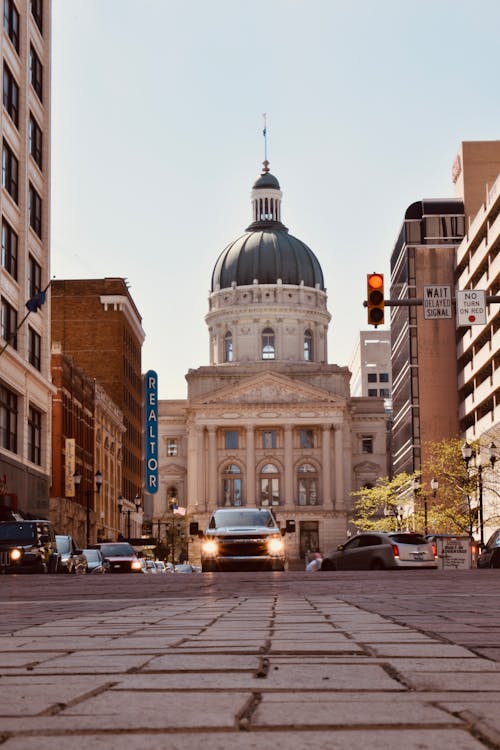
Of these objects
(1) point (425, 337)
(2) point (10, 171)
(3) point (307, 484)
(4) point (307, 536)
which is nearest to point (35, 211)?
(2) point (10, 171)

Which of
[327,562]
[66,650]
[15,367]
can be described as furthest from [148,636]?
[15,367]

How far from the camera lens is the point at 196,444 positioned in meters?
161

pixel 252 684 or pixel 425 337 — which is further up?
pixel 425 337

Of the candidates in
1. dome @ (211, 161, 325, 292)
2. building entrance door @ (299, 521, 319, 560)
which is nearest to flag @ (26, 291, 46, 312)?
building entrance door @ (299, 521, 319, 560)

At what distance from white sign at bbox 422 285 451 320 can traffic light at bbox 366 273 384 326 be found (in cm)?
143

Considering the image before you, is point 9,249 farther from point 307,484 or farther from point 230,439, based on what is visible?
point 307,484

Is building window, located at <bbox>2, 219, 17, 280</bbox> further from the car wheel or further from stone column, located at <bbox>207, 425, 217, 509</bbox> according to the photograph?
stone column, located at <bbox>207, 425, 217, 509</bbox>

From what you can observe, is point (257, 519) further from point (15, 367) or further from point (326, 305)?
point (326, 305)

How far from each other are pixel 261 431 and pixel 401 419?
31.0 meters

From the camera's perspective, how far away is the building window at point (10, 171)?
53312mm

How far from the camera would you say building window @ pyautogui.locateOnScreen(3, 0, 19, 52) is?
53.5 meters

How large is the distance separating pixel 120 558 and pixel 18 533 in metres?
10.4

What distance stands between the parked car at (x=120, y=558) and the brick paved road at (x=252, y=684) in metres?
37.4

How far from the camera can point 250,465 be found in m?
159
